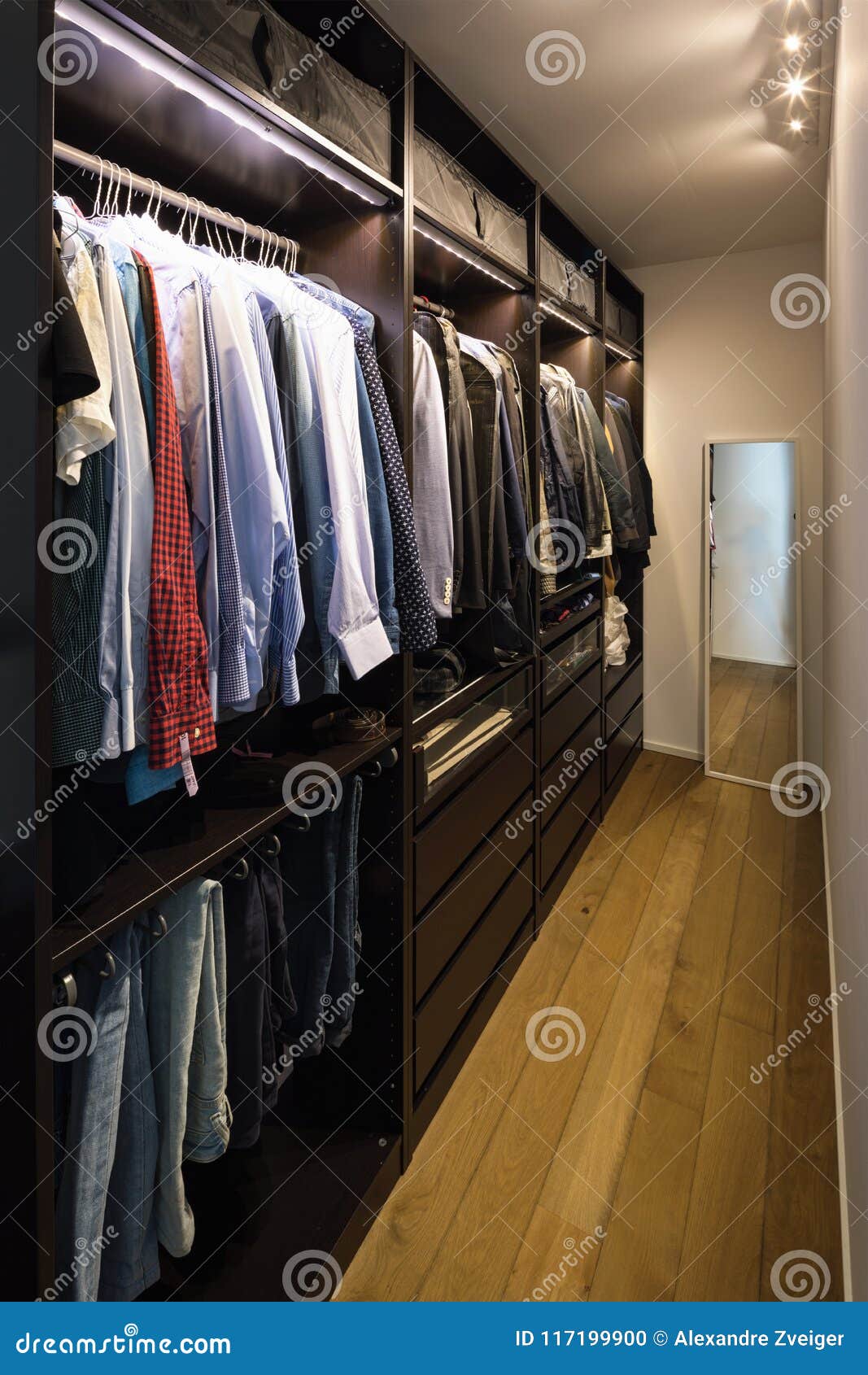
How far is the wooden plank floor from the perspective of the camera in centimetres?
159

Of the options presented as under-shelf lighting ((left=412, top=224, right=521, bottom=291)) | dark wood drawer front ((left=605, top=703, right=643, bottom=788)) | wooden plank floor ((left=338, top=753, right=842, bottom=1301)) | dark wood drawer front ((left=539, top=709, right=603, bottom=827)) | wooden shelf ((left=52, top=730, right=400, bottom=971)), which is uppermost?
under-shelf lighting ((left=412, top=224, right=521, bottom=291))

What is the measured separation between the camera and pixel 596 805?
362 cm

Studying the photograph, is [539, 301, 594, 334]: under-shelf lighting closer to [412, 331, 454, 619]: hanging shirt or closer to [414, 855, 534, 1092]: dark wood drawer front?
[412, 331, 454, 619]: hanging shirt

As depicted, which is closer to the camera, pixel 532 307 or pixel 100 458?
pixel 100 458

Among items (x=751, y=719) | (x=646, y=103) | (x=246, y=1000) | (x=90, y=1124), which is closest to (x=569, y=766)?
(x=751, y=719)

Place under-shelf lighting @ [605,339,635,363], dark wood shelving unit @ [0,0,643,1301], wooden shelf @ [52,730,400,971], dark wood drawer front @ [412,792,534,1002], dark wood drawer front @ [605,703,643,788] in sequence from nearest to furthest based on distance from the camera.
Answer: dark wood shelving unit @ [0,0,643,1301] → wooden shelf @ [52,730,400,971] → dark wood drawer front @ [412,792,534,1002] → under-shelf lighting @ [605,339,635,363] → dark wood drawer front @ [605,703,643,788]

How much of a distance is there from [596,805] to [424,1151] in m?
1.98

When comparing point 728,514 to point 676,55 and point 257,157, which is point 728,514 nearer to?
point 676,55

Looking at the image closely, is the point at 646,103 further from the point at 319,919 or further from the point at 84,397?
the point at 319,919

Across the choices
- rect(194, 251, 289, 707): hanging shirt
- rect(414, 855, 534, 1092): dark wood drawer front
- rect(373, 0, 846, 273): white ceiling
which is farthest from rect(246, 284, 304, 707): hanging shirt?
rect(373, 0, 846, 273): white ceiling

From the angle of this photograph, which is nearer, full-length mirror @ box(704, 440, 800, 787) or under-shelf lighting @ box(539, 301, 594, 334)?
under-shelf lighting @ box(539, 301, 594, 334)

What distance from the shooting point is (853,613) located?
4.88 feet

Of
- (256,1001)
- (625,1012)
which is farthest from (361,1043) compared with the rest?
(625,1012)

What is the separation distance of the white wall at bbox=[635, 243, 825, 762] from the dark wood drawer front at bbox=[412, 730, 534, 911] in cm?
187
